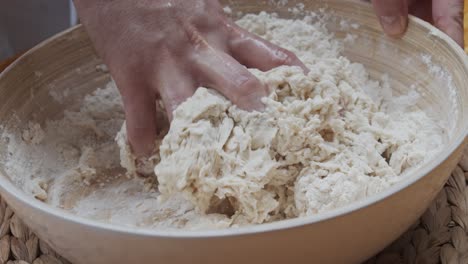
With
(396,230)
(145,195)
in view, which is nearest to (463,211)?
(396,230)

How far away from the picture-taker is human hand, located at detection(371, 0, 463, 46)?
3.37 ft

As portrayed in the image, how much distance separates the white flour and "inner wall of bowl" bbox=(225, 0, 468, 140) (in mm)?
30

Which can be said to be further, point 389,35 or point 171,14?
point 389,35

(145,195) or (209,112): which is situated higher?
(209,112)

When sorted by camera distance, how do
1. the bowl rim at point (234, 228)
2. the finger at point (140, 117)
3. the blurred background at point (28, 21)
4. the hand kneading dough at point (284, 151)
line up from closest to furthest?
the bowl rim at point (234, 228), the hand kneading dough at point (284, 151), the finger at point (140, 117), the blurred background at point (28, 21)

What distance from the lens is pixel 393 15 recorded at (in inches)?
40.8

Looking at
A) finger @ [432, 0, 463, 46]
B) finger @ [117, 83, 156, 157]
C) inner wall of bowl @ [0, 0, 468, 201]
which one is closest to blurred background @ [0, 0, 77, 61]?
inner wall of bowl @ [0, 0, 468, 201]

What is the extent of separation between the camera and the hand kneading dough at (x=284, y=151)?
794 millimetres

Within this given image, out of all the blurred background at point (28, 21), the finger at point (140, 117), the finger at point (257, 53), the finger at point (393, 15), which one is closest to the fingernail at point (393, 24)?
the finger at point (393, 15)

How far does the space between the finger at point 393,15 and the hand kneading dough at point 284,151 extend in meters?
0.18

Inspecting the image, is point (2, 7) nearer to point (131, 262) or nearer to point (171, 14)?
point (171, 14)

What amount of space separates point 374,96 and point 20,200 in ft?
2.06

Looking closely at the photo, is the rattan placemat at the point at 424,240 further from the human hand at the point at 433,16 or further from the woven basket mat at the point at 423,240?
the human hand at the point at 433,16

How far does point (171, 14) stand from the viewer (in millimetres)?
917
